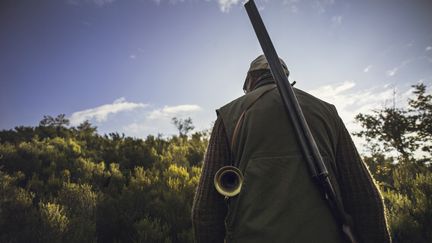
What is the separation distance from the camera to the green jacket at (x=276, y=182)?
4.96 ft

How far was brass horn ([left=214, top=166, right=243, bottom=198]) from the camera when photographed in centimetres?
160

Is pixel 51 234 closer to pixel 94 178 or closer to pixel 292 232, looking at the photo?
pixel 94 178

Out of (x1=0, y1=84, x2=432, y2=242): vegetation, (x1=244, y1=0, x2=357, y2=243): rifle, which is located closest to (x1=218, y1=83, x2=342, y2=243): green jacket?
(x1=244, y1=0, x2=357, y2=243): rifle

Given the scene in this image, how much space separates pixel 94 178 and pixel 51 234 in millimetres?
2890

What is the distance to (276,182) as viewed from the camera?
1.60 m

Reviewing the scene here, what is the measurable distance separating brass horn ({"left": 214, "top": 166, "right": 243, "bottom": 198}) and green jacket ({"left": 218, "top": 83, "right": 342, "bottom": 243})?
54 millimetres

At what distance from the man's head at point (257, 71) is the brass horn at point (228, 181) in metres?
0.99

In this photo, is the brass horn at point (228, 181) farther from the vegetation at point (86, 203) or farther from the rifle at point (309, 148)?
the vegetation at point (86, 203)

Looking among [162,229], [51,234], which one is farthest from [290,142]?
[51,234]

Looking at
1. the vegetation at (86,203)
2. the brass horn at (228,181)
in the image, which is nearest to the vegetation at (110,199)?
the vegetation at (86,203)

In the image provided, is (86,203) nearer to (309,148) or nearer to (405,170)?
(309,148)

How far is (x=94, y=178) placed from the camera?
6.41 m

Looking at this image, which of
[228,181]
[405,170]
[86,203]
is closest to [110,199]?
[86,203]

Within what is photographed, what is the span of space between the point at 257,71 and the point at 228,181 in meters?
1.12
